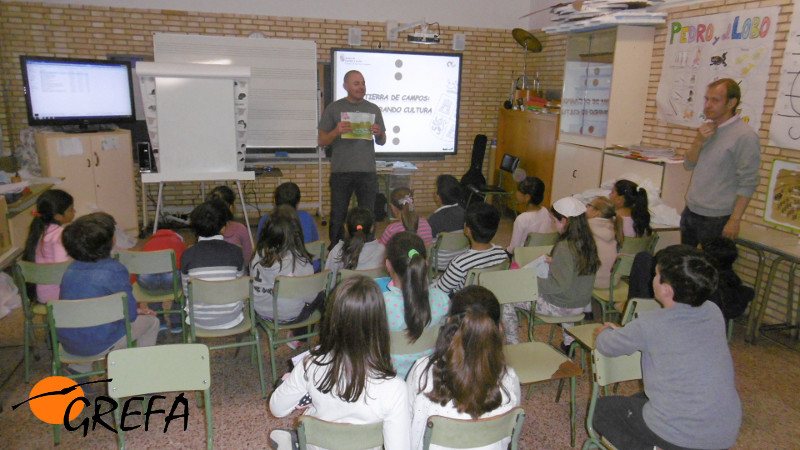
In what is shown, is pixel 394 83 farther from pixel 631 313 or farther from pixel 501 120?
pixel 631 313

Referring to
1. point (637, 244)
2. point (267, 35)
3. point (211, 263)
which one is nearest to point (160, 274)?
point (211, 263)

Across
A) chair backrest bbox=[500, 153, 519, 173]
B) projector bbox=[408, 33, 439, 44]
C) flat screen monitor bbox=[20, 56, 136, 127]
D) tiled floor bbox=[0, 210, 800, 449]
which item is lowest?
tiled floor bbox=[0, 210, 800, 449]

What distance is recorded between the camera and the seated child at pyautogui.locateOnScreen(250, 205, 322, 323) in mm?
3100

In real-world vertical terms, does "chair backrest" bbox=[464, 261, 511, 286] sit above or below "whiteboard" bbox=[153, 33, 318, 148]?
below

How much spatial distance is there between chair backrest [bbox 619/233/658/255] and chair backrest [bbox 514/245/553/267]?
26.5 inches

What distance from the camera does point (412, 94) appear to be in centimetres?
717

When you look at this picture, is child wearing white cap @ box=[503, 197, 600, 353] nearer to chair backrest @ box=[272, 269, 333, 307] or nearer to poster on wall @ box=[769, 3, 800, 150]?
chair backrest @ box=[272, 269, 333, 307]

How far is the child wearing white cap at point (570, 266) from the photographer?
308 centimetres

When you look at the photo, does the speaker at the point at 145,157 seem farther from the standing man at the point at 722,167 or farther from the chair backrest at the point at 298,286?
the standing man at the point at 722,167

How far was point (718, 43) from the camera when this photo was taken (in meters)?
4.54

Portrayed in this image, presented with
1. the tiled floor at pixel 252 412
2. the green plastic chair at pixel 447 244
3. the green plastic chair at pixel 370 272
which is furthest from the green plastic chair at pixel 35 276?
the green plastic chair at pixel 447 244

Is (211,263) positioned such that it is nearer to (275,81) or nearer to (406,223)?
(406,223)

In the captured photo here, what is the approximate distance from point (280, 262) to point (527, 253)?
1539 millimetres

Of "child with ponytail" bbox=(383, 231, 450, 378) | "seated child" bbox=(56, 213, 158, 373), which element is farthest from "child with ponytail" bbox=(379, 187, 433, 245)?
"seated child" bbox=(56, 213, 158, 373)
